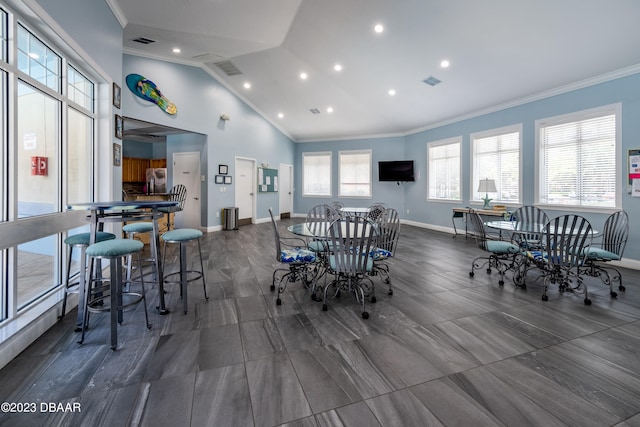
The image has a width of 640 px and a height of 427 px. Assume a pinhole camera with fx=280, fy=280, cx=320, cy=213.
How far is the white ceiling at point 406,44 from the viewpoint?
393 centimetres

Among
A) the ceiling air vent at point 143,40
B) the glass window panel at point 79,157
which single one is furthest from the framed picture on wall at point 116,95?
the ceiling air vent at point 143,40

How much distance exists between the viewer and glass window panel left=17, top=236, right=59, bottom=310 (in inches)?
93.9

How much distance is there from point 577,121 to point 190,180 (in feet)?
27.4

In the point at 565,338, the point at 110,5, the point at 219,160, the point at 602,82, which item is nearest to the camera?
the point at 565,338

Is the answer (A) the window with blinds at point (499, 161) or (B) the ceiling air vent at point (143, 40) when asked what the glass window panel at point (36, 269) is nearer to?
(B) the ceiling air vent at point (143, 40)

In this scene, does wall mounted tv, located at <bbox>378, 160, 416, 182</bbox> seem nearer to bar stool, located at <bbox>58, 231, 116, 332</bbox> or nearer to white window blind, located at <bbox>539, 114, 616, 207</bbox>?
white window blind, located at <bbox>539, 114, 616, 207</bbox>

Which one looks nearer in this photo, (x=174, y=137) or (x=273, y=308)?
(x=273, y=308)

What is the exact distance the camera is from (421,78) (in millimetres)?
5879

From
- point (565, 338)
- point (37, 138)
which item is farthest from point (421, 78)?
point (37, 138)

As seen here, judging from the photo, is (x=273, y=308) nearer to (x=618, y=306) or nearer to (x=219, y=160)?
(x=618, y=306)

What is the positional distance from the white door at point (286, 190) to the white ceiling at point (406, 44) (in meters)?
3.45

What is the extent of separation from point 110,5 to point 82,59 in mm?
1269

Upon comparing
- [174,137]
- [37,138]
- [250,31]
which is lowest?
[37,138]

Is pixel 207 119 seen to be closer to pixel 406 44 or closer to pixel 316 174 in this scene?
pixel 316 174
